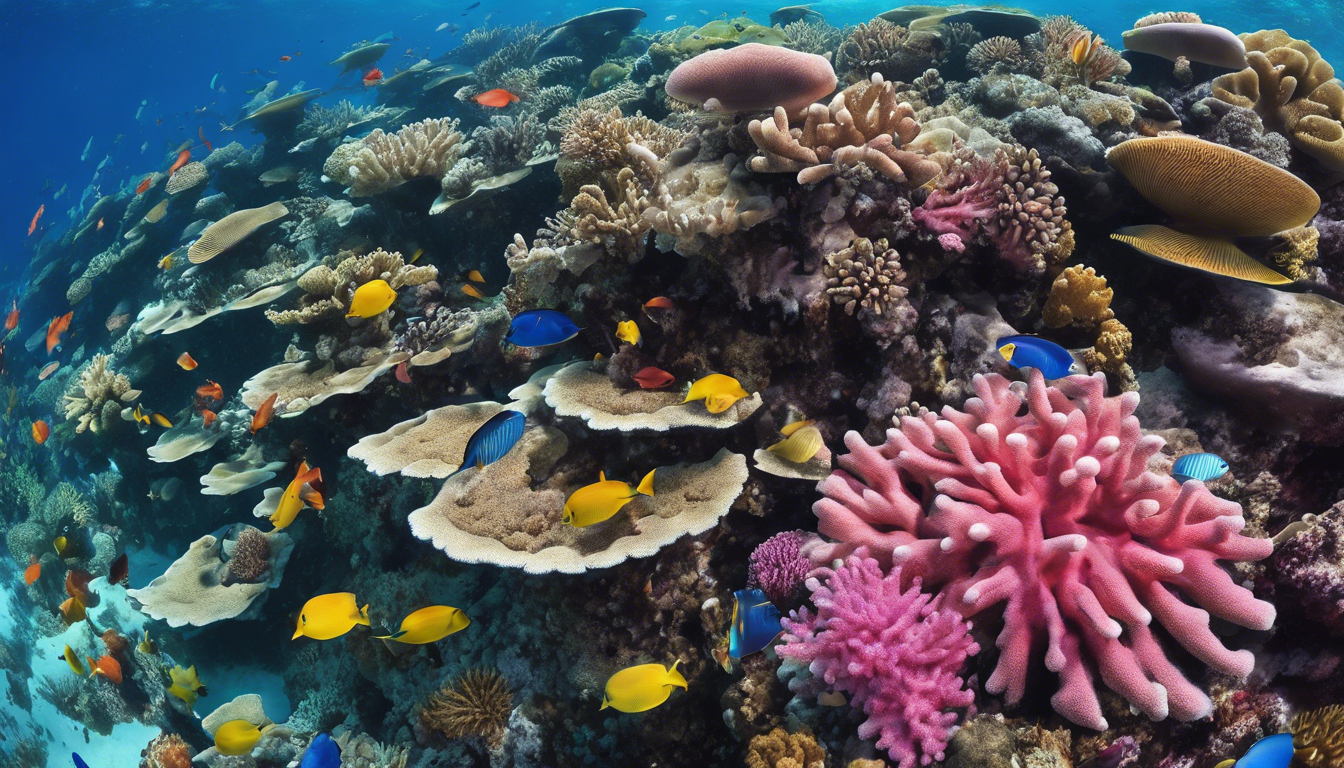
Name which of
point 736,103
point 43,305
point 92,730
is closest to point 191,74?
point 43,305

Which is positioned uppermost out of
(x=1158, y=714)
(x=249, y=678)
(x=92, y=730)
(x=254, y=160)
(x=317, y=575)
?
(x=254, y=160)

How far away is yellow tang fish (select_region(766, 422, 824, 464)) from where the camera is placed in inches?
129

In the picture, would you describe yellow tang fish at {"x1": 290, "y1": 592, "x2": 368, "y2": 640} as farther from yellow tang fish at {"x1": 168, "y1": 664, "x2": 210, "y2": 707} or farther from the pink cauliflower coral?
yellow tang fish at {"x1": 168, "y1": 664, "x2": 210, "y2": 707}

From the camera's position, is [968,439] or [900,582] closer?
[900,582]

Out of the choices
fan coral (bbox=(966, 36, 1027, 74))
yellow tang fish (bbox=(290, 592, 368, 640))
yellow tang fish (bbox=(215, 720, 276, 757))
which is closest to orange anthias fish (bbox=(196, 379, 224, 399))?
yellow tang fish (bbox=(215, 720, 276, 757))

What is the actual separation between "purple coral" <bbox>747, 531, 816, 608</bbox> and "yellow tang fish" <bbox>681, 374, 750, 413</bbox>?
79 centimetres

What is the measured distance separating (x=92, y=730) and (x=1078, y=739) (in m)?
11.3

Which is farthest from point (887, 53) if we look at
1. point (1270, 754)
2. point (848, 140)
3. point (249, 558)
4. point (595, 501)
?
point (249, 558)

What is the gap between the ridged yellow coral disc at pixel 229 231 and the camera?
7992 millimetres

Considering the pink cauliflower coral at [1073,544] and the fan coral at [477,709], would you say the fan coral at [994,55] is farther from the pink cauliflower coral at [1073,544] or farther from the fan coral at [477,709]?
the fan coral at [477,709]

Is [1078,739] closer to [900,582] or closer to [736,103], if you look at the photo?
[900,582]

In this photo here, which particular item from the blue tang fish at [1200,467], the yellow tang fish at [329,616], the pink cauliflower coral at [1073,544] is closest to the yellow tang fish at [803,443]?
the pink cauliflower coral at [1073,544]

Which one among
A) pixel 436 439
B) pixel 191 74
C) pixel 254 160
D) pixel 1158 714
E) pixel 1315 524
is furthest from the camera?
pixel 191 74

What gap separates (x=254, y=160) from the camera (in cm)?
1135
